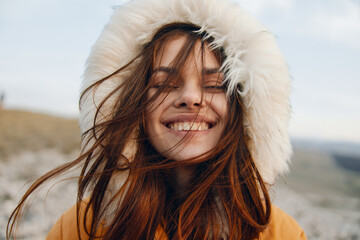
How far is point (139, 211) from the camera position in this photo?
4.88 ft

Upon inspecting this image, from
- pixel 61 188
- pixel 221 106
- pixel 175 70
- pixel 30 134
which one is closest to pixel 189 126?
pixel 221 106

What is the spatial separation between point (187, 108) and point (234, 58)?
0.42m

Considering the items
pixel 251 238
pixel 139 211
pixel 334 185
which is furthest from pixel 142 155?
pixel 334 185

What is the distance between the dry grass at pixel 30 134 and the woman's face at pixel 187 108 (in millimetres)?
9152

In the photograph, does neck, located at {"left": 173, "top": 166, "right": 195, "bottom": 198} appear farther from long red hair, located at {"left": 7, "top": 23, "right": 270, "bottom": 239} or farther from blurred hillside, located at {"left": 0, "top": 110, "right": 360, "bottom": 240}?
blurred hillside, located at {"left": 0, "top": 110, "right": 360, "bottom": 240}

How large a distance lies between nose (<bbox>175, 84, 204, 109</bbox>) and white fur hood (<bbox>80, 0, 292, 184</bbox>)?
0.58 ft

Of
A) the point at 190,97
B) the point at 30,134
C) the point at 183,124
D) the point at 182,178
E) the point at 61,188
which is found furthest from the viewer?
the point at 30,134

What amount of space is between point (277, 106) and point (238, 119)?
0.26m

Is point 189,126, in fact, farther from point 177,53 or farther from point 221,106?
point 177,53

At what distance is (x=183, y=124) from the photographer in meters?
1.54

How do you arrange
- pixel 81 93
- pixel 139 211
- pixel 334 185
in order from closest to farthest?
pixel 139 211 → pixel 81 93 → pixel 334 185

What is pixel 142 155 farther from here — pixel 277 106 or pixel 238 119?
pixel 277 106

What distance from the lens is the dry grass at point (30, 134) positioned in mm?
10141

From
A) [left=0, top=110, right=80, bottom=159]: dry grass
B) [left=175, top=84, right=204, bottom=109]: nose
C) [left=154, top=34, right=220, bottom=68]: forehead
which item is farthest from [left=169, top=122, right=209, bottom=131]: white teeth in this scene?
[left=0, top=110, right=80, bottom=159]: dry grass
